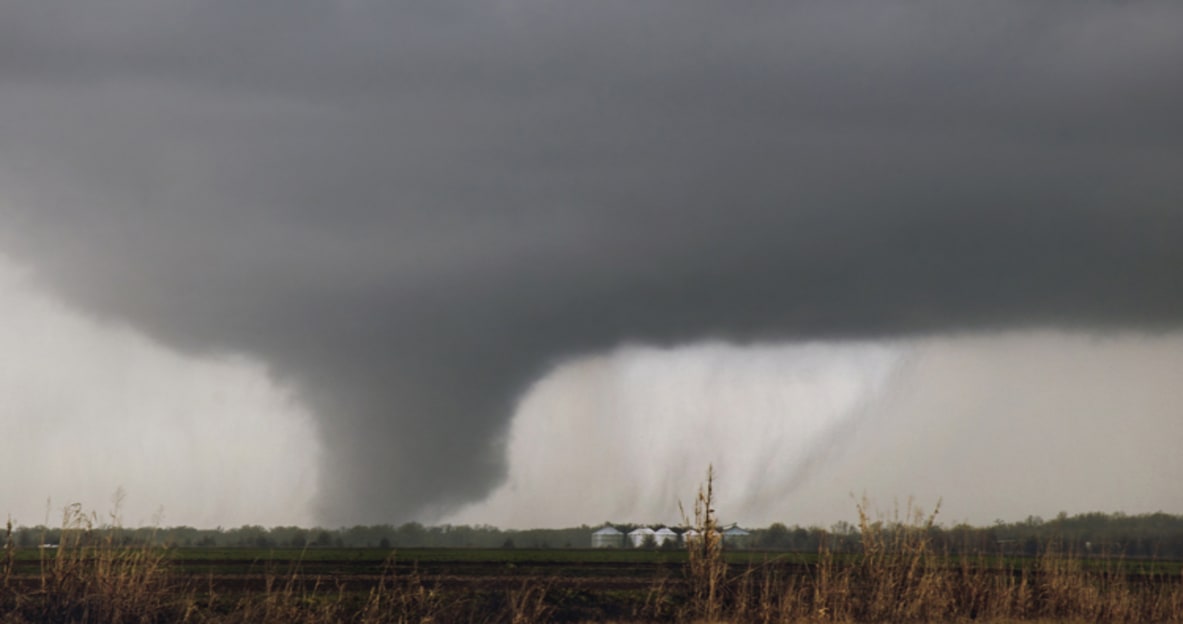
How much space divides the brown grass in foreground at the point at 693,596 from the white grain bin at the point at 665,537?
138967mm

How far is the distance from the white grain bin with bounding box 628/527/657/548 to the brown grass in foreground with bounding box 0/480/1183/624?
144 meters

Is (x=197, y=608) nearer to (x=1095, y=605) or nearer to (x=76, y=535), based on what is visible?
(x=76, y=535)

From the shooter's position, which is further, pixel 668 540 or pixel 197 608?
pixel 668 540

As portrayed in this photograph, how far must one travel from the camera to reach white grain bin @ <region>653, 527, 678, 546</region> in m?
187

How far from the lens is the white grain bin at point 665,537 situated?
612 feet

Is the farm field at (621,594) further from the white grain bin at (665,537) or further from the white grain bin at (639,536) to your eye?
the white grain bin at (639,536)

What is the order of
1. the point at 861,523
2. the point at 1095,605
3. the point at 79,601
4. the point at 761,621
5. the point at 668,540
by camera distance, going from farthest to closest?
1. the point at 668,540
2. the point at 1095,605
3. the point at 861,523
4. the point at 761,621
5. the point at 79,601

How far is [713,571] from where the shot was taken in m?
37.9

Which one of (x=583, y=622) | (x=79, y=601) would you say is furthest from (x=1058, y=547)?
(x=79, y=601)

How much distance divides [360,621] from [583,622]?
815cm

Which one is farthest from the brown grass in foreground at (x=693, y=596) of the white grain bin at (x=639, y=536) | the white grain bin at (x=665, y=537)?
the white grain bin at (x=639, y=536)

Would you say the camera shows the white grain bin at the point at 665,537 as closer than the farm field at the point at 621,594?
No

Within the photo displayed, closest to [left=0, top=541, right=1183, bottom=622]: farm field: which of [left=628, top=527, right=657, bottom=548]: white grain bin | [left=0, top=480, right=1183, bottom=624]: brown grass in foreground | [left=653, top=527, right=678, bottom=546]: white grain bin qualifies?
[left=0, top=480, right=1183, bottom=624]: brown grass in foreground

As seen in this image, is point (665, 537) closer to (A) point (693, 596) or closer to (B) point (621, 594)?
(B) point (621, 594)
